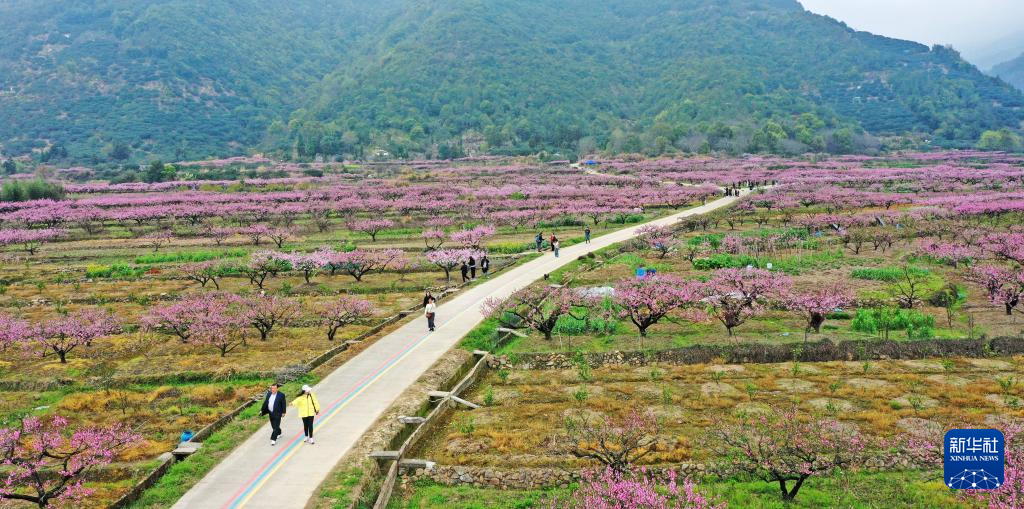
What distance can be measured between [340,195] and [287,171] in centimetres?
5741

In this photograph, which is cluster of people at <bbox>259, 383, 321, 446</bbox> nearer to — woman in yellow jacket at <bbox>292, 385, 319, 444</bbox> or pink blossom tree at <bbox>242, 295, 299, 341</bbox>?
woman in yellow jacket at <bbox>292, 385, 319, 444</bbox>

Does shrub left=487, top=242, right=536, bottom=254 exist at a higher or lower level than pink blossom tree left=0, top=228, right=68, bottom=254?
lower

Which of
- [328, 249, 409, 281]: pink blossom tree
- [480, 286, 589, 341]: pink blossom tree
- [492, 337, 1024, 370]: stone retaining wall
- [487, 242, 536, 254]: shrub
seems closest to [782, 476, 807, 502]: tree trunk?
[492, 337, 1024, 370]: stone retaining wall

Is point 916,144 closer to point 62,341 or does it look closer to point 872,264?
point 872,264

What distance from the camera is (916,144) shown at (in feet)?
642

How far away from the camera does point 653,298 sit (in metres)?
30.9

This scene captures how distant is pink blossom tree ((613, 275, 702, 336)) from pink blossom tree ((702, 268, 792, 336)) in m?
1.21

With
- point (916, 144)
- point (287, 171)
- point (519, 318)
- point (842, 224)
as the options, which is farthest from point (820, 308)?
point (916, 144)

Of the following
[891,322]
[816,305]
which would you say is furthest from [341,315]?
[891,322]

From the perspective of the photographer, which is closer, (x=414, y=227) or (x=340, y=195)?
(x=414, y=227)

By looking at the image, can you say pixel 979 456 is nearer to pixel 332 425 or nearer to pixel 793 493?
pixel 793 493

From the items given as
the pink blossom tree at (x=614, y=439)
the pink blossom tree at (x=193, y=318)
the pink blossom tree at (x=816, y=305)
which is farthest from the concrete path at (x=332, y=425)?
the pink blossom tree at (x=816, y=305)

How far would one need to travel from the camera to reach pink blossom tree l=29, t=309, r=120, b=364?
31.0 metres

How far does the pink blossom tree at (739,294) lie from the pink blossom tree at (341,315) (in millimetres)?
19584
